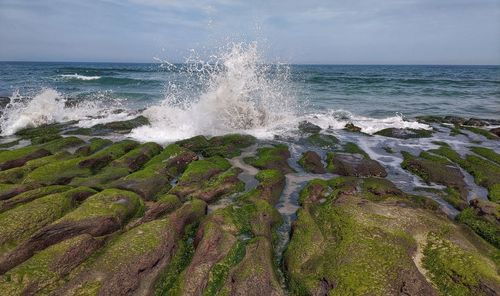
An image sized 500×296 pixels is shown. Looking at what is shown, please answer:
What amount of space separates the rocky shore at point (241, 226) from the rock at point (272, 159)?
0.08 metres

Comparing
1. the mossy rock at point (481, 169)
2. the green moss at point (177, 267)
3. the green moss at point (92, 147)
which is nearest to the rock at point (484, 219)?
the mossy rock at point (481, 169)

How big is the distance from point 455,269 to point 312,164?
267 inches

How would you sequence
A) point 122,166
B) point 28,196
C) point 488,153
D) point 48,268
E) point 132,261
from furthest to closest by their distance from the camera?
point 488,153 → point 122,166 → point 28,196 → point 132,261 → point 48,268

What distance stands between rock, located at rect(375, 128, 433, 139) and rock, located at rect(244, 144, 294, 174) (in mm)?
7039

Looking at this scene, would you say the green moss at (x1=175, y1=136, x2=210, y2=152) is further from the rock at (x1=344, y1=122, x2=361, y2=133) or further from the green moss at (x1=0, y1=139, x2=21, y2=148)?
the rock at (x1=344, y1=122, x2=361, y2=133)

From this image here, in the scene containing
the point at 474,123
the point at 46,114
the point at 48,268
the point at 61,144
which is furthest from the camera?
the point at 474,123

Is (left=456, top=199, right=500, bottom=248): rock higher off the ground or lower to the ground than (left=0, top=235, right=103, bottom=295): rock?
lower

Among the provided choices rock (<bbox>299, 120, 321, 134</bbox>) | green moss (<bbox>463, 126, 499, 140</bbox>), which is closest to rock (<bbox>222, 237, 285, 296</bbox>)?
rock (<bbox>299, 120, 321, 134</bbox>)

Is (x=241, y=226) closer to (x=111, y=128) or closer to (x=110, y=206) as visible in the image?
(x=110, y=206)

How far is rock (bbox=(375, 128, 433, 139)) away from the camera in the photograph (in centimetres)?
1794

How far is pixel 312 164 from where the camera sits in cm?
1256

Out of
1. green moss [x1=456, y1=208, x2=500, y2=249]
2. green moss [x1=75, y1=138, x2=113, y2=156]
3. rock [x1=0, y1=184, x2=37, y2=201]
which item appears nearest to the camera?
green moss [x1=456, y1=208, x2=500, y2=249]

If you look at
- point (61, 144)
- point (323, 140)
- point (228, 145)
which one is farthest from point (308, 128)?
point (61, 144)

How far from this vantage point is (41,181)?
976cm
